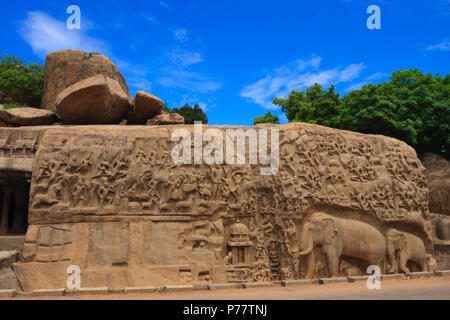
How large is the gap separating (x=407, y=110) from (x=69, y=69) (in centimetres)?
1879

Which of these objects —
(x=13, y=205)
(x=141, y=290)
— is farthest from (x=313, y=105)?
(x=141, y=290)

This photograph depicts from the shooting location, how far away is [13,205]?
51.7 ft

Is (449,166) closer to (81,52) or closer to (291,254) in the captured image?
(291,254)

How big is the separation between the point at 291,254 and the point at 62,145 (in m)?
8.67

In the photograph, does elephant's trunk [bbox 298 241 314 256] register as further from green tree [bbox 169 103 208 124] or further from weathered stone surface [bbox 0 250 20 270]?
green tree [bbox 169 103 208 124]

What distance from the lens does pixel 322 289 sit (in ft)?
30.5

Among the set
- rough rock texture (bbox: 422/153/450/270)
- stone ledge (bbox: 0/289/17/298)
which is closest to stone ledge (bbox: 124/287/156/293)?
stone ledge (bbox: 0/289/17/298)

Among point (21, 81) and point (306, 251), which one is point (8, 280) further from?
point (21, 81)

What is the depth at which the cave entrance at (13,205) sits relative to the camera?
1466 centimetres

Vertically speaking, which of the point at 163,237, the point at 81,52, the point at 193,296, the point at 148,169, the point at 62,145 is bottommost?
the point at 193,296

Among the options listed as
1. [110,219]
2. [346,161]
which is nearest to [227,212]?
[110,219]

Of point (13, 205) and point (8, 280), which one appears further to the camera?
point (13, 205)
